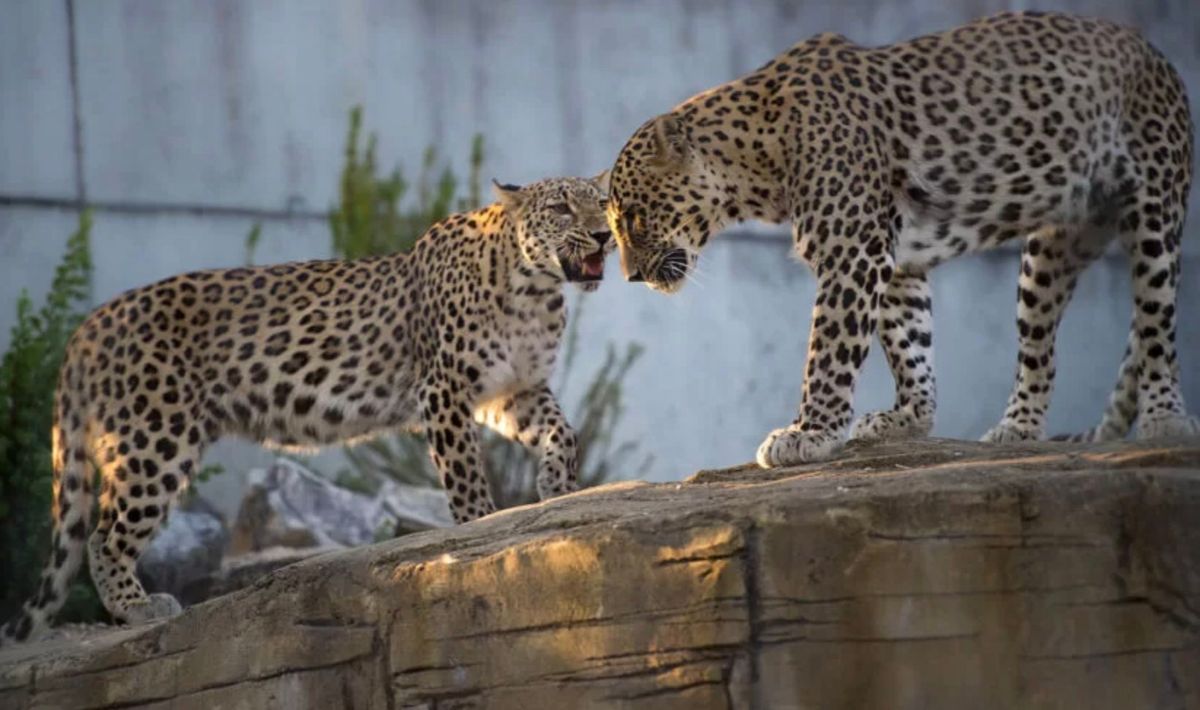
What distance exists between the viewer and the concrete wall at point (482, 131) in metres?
13.7

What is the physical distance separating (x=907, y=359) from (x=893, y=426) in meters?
0.36

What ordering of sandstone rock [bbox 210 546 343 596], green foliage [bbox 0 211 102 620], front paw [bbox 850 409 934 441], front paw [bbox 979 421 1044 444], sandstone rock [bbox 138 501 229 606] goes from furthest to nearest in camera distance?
green foliage [bbox 0 211 102 620] < sandstone rock [bbox 138 501 229 606] < sandstone rock [bbox 210 546 343 596] < front paw [bbox 979 421 1044 444] < front paw [bbox 850 409 934 441]

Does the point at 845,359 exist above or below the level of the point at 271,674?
above

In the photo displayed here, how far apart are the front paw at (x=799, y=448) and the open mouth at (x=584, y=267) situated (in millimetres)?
1980

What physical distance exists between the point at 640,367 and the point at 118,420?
6.48 meters

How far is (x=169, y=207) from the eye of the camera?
554 inches

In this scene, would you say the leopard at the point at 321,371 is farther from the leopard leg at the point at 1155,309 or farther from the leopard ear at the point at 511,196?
the leopard leg at the point at 1155,309

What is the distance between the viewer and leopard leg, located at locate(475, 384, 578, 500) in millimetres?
9141

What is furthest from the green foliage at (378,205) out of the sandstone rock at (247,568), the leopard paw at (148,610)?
the leopard paw at (148,610)

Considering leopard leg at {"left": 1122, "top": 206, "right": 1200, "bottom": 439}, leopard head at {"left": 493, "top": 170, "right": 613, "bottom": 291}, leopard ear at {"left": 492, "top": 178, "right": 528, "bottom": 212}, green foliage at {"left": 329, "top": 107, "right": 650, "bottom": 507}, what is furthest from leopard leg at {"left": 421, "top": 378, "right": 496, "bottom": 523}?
green foliage at {"left": 329, "top": 107, "right": 650, "bottom": 507}

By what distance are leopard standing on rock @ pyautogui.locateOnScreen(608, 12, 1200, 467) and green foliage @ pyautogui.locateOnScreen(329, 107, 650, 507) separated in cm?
491

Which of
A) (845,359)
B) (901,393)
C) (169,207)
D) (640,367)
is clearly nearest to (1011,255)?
(640,367)

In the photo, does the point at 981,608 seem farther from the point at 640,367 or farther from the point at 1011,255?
the point at 1011,255

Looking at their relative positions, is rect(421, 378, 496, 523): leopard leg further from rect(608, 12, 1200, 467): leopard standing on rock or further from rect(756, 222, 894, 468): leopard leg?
rect(756, 222, 894, 468): leopard leg
